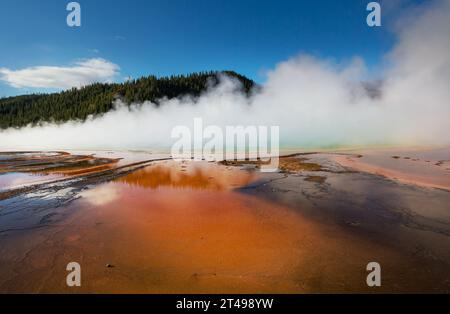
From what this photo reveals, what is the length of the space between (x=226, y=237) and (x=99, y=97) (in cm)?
7648

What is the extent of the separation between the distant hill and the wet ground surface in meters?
58.1

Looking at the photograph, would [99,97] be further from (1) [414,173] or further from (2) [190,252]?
(2) [190,252]

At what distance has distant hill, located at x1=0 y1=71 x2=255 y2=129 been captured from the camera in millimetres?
63281

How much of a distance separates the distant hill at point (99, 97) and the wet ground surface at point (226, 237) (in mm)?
58143

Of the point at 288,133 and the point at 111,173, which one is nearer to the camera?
the point at 111,173

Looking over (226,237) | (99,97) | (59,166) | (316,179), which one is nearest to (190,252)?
(226,237)

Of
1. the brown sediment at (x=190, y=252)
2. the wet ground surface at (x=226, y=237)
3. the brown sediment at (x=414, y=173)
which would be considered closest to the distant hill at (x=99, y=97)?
the brown sediment at (x=414, y=173)
